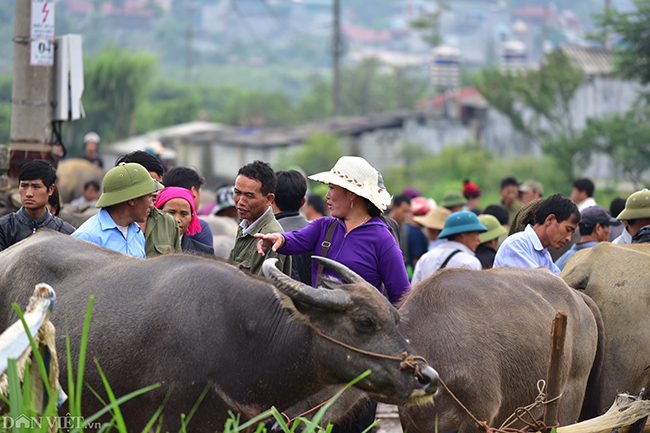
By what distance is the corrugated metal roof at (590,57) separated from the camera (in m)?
31.0

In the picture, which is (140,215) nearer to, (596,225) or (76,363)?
(76,363)

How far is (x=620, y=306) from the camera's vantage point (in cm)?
527

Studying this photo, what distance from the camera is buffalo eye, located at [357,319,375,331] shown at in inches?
141

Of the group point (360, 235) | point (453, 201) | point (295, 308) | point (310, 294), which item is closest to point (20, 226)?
point (360, 235)

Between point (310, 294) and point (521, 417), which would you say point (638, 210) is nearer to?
point (521, 417)

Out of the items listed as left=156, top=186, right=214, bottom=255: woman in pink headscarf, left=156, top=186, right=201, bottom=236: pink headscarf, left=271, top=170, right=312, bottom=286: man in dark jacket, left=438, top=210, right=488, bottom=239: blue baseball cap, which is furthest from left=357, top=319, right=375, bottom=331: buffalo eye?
left=438, top=210, right=488, bottom=239: blue baseball cap

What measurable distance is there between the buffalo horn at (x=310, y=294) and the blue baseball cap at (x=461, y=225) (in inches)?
117

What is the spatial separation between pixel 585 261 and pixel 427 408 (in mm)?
2173

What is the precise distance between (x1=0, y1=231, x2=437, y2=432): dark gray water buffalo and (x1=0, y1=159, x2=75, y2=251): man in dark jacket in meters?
1.57

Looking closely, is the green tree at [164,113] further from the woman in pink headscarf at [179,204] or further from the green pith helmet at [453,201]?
the woman in pink headscarf at [179,204]

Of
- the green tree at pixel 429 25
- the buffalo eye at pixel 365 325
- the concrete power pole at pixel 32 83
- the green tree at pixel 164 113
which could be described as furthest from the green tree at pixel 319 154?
the buffalo eye at pixel 365 325

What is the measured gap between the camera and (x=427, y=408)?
13.3 ft

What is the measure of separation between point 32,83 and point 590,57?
29873 mm

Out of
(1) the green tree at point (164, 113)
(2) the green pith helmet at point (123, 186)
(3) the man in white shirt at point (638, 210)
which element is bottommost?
(1) the green tree at point (164, 113)
